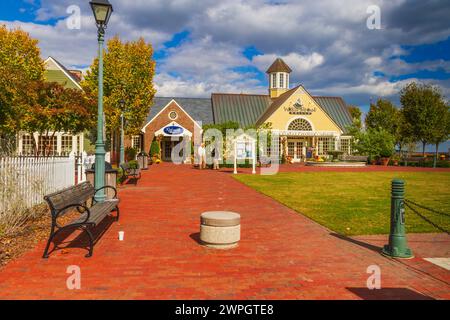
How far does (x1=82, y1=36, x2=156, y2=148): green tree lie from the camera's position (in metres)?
30.5

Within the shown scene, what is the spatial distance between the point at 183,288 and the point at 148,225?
3.82 meters

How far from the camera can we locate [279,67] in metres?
46.8

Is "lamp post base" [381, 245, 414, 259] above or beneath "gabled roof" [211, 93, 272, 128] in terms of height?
beneath

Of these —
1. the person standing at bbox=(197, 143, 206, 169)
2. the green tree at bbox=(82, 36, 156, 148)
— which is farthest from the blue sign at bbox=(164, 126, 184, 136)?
the person standing at bbox=(197, 143, 206, 169)

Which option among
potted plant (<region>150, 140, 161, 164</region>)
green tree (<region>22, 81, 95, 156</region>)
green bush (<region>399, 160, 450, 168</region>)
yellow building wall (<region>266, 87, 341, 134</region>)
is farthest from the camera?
yellow building wall (<region>266, 87, 341, 134</region>)

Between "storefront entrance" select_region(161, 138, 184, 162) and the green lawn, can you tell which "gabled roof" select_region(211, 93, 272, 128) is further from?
the green lawn

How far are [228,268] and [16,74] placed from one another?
56.6ft

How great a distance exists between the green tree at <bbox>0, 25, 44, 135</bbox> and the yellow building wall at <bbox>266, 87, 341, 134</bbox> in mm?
24715

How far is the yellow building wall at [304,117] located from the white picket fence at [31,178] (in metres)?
31.8

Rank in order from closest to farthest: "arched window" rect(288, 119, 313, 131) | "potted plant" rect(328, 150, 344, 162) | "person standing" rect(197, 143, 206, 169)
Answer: "person standing" rect(197, 143, 206, 169)
"potted plant" rect(328, 150, 344, 162)
"arched window" rect(288, 119, 313, 131)

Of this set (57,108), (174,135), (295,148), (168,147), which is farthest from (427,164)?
(57,108)

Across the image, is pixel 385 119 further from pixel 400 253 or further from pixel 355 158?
pixel 400 253

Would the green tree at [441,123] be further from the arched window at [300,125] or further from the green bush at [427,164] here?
the arched window at [300,125]
